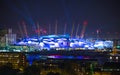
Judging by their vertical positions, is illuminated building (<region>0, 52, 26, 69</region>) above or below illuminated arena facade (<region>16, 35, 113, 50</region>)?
below

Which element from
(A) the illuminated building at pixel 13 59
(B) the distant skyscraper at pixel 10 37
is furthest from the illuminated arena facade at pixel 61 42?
(A) the illuminated building at pixel 13 59

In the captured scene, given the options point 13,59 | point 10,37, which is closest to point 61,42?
point 10,37

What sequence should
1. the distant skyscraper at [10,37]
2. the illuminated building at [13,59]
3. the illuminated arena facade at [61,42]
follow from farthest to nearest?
the illuminated arena facade at [61,42] < the distant skyscraper at [10,37] < the illuminated building at [13,59]

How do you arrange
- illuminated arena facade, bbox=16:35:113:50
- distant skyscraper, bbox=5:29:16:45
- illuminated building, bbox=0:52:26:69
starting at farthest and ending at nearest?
illuminated arena facade, bbox=16:35:113:50
distant skyscraper, bbox=5:29:16:45
illuminated building, bbox=0:52:26:69

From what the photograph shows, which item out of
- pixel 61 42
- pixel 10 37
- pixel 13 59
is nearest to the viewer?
pixel 13 59

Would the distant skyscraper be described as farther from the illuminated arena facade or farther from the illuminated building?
the illuminated building

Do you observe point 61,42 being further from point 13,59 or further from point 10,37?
point 13,59

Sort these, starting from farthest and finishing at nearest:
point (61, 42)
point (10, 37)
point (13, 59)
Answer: point (61, 42)
point (10, 37)
point (13, 59)

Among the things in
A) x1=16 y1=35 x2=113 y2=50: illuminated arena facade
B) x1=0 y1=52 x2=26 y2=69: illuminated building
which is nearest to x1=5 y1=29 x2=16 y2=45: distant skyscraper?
x1=16 y1=35 x2=113 y2=50: illuminated arena facade

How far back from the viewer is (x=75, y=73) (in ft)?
51.0

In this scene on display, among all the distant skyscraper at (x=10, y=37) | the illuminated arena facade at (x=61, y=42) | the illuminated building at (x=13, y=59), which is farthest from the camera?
the illuminated arena facade at (x=61, y=42)

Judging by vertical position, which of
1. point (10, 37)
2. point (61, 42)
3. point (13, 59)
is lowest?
point (13, 59)

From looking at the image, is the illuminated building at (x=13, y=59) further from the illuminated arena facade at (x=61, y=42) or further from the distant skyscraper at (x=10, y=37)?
the illuminated arena facade at (x=61, y=42)

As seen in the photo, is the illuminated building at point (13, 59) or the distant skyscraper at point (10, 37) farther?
the distant skyscraper at point (10, 37)
